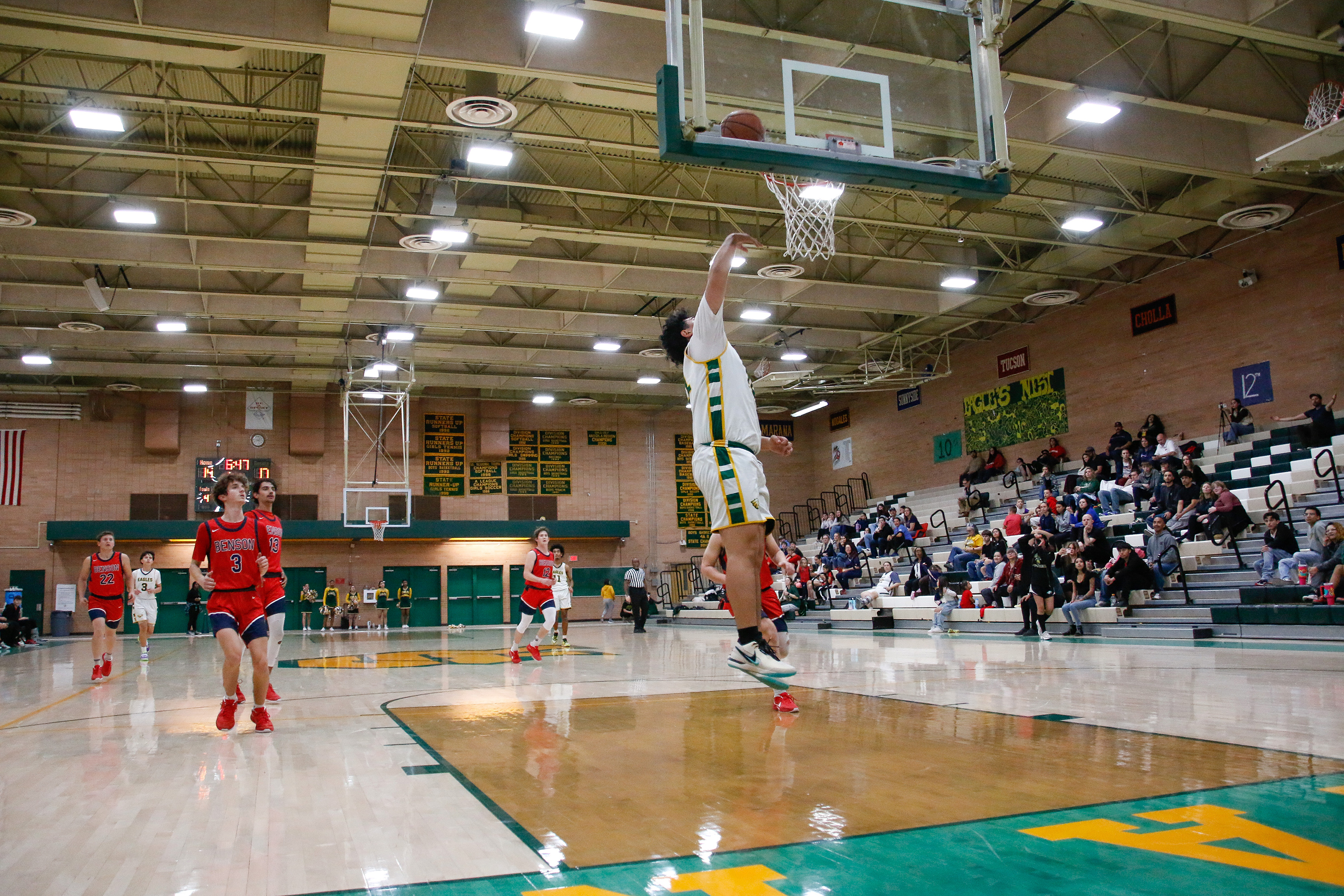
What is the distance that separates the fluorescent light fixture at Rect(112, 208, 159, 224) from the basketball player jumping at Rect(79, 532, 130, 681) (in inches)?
298

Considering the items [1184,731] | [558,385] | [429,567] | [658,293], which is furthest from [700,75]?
[429,567]

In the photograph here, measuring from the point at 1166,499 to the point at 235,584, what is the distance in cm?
1590

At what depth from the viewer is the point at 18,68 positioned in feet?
42.0

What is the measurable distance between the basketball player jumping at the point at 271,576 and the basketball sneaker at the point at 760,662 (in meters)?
3.30

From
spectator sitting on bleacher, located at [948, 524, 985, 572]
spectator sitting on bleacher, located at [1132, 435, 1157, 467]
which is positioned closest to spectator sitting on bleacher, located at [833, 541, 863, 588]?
spectator sitting on bleacher, located at [948, 524, 985, 572]

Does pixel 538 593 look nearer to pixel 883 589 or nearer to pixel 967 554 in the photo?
pixel 967 554

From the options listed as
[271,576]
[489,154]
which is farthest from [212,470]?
[271,576]

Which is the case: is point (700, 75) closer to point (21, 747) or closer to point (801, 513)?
point (21, 747)

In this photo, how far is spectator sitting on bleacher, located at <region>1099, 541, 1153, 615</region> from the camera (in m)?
15.3

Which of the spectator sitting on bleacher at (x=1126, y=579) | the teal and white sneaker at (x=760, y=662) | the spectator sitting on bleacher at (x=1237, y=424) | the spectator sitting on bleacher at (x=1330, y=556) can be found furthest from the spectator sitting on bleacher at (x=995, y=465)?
the teal and white sneaker at (x=760, y=662)

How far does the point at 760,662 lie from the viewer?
5.36m

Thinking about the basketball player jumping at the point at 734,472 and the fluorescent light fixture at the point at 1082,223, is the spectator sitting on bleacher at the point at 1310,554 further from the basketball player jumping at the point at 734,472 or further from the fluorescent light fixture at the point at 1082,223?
the basketball player jumping at the point at 734,472

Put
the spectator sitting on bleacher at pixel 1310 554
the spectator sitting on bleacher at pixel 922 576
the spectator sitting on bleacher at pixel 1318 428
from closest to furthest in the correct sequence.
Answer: the spectator sitting on bleacher at pixel 1310 554 < the spectator sitting on bleacher at pixel 1318 428 < the spectator sitting on bleacher at pixel 922 576

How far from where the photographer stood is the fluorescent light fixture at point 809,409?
30820 mm
